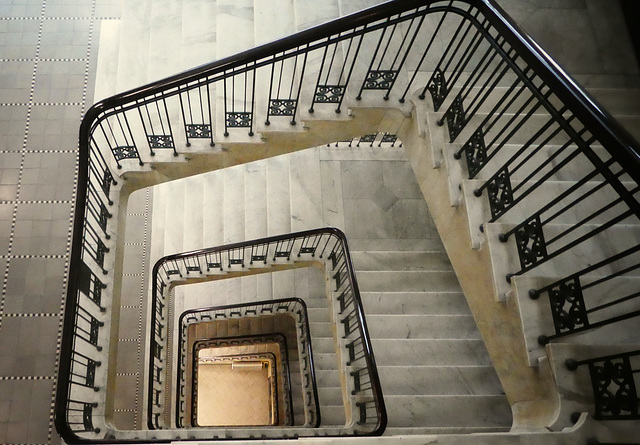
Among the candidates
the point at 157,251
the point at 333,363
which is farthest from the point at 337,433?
the point at 157,251

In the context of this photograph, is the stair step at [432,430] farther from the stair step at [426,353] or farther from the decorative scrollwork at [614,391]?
the decorative scrollwork at [614,391]

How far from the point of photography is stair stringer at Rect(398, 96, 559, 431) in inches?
105

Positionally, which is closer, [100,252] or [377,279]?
[100,252]

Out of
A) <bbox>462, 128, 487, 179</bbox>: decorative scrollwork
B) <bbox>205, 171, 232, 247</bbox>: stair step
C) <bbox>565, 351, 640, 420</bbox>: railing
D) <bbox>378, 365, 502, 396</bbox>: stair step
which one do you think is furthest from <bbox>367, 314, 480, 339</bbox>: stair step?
<bbox>205, 171, 232, 247</bbox>: stair step

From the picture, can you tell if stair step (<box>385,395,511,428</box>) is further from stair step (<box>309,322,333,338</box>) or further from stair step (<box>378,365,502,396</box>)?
stair step (<box>309,322,333,338</box>)

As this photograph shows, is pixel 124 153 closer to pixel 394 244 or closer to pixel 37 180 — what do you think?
pixel 37 180

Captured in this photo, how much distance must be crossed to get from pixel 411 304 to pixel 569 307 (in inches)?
106

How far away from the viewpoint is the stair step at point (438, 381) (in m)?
4.32

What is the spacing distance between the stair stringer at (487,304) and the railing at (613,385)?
0.20 meters

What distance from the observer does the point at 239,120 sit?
4.17 meters

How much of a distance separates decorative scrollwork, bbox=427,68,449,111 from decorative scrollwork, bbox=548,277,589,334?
5.89 ft

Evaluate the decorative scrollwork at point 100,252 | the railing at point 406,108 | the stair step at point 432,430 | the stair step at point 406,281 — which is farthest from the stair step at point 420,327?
the decorative scrollwork at point 100,252

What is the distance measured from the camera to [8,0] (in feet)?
21.3

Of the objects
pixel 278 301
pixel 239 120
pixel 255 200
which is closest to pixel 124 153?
pixel 239 120
